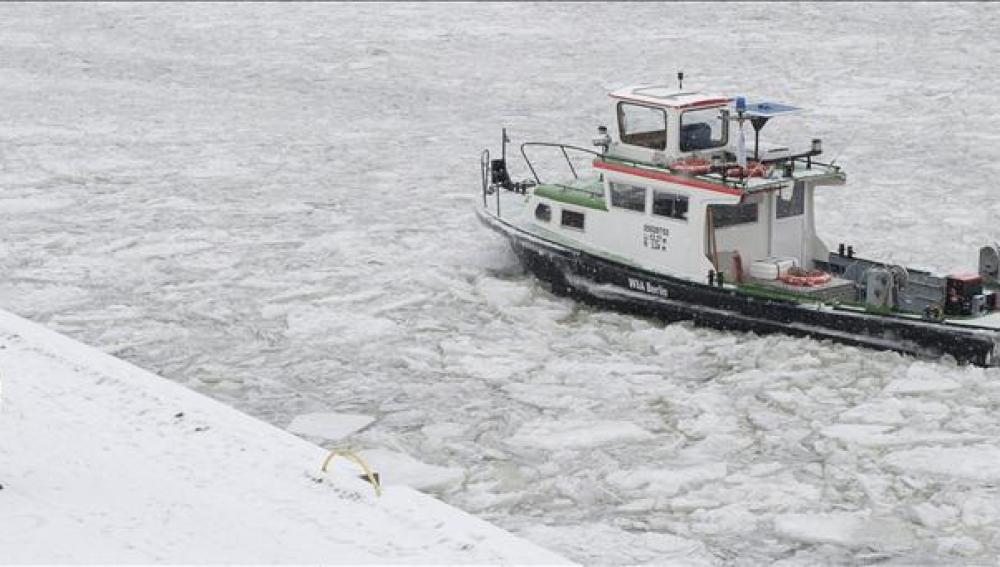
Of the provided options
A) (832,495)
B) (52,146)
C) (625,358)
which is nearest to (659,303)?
(625,358)

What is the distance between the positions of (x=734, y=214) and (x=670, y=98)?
1.26 m

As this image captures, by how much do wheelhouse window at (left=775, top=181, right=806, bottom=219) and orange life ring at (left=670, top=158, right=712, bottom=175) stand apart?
0.84 metres

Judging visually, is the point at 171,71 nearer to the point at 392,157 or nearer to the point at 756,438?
the point at 392,157

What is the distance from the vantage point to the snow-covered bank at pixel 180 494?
28.6ft

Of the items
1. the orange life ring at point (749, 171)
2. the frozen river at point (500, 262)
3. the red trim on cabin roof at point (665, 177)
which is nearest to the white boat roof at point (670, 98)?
the red trim on cabin roof at point (665, 177)

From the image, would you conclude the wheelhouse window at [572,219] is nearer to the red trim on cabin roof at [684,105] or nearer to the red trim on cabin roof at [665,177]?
the red trim on cabin roof at [665,177]

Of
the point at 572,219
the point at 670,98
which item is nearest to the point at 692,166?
the point at 670,98

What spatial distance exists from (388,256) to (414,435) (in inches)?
203

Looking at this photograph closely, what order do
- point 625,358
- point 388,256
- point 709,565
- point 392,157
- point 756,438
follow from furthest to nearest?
point 392,157
point 388,256
point 625,358
point 756,438
point 709,565

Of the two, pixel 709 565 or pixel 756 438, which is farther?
pixel 756 438

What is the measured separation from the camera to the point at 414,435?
1157 cm

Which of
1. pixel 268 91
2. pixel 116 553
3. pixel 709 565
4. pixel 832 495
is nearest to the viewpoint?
pixel 116 553

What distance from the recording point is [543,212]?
50.8ft

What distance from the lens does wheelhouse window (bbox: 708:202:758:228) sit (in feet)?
45.8
